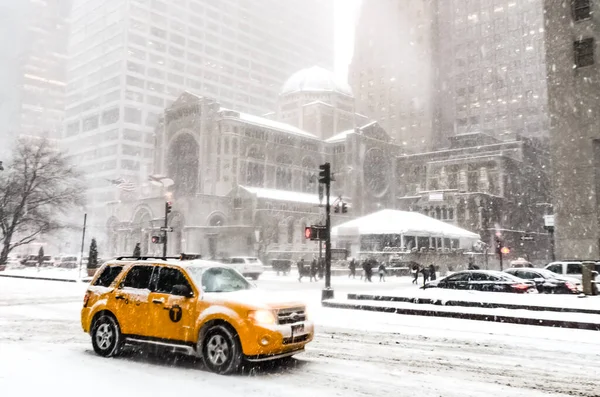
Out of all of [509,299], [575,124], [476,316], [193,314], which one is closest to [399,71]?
[575,124]

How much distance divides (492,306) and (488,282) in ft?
12.6

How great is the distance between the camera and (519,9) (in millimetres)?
103812

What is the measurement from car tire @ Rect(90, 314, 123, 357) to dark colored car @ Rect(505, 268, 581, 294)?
19420 mm

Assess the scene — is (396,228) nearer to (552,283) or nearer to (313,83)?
(552,283)

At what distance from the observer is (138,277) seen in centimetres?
903

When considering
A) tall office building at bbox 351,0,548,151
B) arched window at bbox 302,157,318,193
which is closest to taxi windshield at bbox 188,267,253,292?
arched window at bbox 302,157,318,193

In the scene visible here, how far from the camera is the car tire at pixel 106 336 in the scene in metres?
8.83

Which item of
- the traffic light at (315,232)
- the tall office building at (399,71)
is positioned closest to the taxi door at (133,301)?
the traffic light at (315,232)

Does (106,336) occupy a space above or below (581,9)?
below

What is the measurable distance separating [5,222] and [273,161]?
35226mm

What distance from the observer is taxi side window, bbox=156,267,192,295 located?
858cm

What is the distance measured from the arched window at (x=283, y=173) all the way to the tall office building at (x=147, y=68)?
4306cm

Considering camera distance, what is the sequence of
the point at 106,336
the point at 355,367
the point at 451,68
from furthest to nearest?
the point at 451,68, the point at 106,336, the point at 355,367

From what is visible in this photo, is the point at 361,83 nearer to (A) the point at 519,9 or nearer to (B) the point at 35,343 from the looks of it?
(A) the point at 519,9
